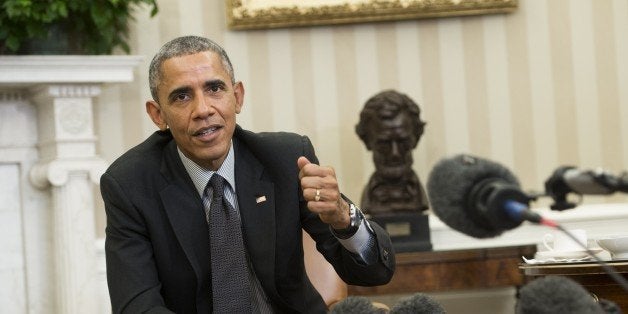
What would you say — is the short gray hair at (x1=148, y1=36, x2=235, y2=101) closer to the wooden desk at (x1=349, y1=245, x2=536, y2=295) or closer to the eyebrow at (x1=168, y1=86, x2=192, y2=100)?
the eyebrow at (x1=168, y1=86, x2=192, y2=100)

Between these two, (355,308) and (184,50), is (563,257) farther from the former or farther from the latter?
(355,308)

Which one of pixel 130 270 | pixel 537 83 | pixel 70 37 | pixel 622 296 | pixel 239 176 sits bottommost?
pixel 622 296

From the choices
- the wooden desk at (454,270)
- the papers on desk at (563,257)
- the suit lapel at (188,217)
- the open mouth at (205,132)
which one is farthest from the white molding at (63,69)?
the papers on desk at (563,257)

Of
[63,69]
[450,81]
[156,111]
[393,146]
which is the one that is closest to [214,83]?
[156,111]

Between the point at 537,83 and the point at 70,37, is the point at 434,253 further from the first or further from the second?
the point at 70,37

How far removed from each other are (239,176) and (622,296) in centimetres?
124

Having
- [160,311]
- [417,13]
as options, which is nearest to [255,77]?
[417,13]

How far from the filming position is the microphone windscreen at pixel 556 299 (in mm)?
1271

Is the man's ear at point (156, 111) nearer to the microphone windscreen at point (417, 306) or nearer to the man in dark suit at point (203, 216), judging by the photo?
the man in dark suit at point (203, 216)

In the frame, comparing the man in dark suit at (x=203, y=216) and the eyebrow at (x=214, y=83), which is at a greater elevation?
the eyebrow at (x=214, y=83)

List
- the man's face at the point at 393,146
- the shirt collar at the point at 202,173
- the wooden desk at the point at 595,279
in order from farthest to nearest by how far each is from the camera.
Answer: the man's face at the point at 393,146
the wooden desk at the point at 595,279
the shirt collar at the point at 202,173

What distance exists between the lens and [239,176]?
105 inches

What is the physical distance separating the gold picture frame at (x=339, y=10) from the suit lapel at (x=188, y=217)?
2.28 meters

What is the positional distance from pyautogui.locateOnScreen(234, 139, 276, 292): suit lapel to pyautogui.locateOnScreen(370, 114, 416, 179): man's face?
1.85 m
